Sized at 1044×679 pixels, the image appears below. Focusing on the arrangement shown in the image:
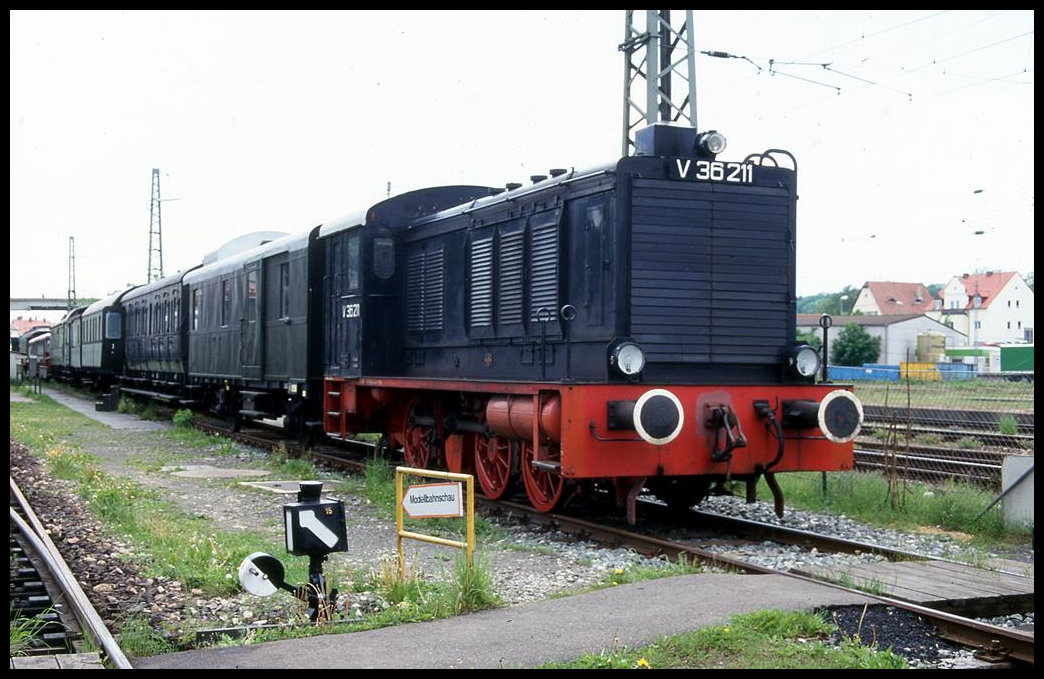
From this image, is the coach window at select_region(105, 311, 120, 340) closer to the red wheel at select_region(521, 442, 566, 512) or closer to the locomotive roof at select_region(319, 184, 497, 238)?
the locomotive roof at select_region(319, 184, 497, 238)

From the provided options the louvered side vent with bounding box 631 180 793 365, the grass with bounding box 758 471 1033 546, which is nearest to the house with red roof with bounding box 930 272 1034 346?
the grass with bounding box 758 471 1033 546

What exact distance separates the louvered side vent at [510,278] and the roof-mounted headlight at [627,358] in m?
1.88

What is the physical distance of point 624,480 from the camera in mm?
9422

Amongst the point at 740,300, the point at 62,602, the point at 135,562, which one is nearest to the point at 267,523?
the point at 135,562

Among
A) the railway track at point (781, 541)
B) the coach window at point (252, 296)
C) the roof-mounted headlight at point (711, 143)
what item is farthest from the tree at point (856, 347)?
the roof-mounted headlight at point (711, 143)

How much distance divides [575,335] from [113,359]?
1073 inches

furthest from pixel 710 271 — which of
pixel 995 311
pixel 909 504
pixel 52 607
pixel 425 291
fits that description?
pixel 995 311

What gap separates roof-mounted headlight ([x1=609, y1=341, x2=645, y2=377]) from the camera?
888 centimetres

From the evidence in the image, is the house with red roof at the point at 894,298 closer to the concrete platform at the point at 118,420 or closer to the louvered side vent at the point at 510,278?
the concrete platform at the point at 118,420

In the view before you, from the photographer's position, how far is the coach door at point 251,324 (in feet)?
57.6

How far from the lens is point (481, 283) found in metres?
11.4

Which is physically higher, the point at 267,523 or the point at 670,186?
the point at 670,186

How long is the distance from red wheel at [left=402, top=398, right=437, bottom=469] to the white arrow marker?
18.1 ft
